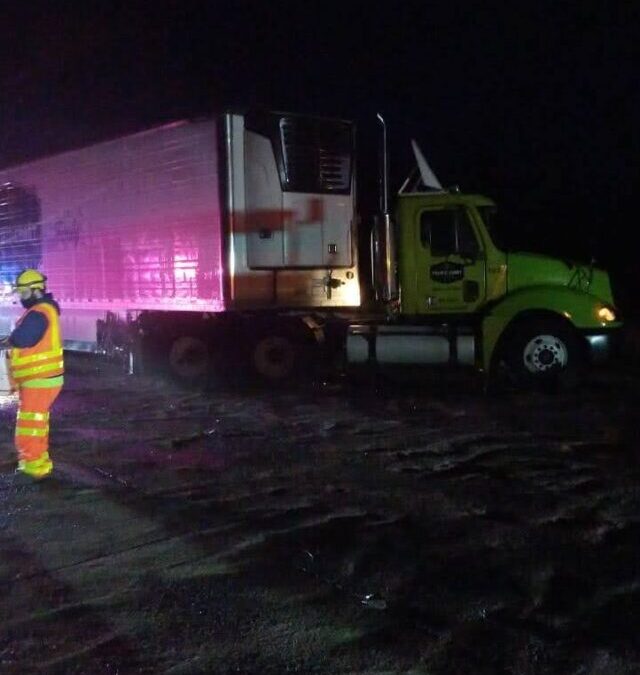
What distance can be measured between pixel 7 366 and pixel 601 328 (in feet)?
23.3

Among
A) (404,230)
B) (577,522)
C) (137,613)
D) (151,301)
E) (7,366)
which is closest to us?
(137,613)

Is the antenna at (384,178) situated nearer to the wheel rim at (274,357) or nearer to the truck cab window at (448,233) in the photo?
the truck cab window at (448,233)

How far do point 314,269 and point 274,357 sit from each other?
1431 mm

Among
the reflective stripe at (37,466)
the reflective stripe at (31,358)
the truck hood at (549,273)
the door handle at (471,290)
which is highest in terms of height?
the truck hood at (549,273)

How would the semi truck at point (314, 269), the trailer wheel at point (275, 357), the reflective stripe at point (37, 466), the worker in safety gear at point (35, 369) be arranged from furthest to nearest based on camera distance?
1. the trailer wheel at point (275, 357)
2. the semi truck at point (314, 269)
3. the reflective stripe at point (37, 466)
4. the worker in safety gear at point (35, 369)

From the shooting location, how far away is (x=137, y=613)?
15.8ft

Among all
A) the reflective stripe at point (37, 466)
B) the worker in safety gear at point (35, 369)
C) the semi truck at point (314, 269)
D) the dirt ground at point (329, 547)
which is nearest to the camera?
the dirt ground at point (329, 547)

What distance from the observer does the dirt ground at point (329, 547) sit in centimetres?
439

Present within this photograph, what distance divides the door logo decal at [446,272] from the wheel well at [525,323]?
911mm

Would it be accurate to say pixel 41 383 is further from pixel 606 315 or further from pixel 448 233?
pixel 606 315

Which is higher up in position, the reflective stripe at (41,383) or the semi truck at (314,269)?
the semi truck at (314,269)

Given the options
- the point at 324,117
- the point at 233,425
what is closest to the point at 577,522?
the point at 233,425

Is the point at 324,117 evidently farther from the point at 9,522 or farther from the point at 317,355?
the point at 9,522

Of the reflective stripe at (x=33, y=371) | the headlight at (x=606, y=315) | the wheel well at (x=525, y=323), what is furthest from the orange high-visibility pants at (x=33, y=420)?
the headlight at (x=606, y=315)
